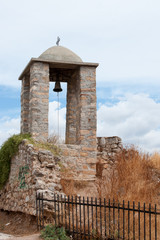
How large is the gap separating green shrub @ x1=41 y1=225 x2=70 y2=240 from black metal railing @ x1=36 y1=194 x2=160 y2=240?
0.59 feet

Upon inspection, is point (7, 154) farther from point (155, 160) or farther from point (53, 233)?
point (155, 160)

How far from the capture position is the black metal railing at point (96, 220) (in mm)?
7098

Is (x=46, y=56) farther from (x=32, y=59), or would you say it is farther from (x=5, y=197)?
(x=5, y=197)

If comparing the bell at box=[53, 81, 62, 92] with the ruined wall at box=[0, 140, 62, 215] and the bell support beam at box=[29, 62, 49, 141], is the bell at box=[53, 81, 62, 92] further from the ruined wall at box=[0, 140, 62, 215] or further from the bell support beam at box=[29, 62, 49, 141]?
the ruined wall at box=[0, 140, 62, 215]

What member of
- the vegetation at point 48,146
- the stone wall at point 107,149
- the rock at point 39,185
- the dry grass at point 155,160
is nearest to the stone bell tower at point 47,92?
the vegetation at point 48,146

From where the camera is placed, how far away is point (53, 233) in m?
7.51

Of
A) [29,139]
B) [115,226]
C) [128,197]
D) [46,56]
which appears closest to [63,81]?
[46,56]

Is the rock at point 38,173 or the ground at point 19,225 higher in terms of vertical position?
the rock at point 38,173

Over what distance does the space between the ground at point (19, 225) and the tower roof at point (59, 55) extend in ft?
17.1

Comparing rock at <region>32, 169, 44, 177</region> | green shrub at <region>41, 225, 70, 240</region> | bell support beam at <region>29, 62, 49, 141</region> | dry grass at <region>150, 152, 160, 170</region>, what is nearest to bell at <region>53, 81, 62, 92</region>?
bell support beam at <region>29, 62, 49, 141</region>

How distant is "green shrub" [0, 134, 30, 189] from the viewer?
35.9 ft

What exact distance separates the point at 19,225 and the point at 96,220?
3.21 m

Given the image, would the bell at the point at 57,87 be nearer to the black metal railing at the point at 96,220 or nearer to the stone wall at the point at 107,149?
the stone wall at the point at 107,149

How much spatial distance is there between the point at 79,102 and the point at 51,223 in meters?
4.37
